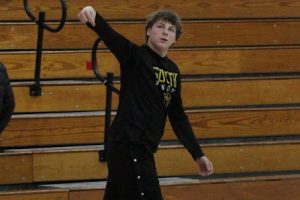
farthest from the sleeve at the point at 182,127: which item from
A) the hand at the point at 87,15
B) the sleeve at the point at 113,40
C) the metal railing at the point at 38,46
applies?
the metal railing at the point at 38,46

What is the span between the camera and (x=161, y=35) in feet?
8.59

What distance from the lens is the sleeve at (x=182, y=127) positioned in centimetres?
272

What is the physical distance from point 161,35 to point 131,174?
23.1 inches

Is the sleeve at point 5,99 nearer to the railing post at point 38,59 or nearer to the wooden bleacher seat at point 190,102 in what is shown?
the wooden bleacher seat at point 190,102

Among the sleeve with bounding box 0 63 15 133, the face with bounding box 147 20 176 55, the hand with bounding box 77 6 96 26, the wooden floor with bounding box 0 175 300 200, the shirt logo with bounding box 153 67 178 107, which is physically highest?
the hand with bounding box 77 6 96 26

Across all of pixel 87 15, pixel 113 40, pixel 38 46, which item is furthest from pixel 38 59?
pixel 87 15

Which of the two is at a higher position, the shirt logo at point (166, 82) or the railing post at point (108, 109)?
the shirt logo at point (166, 82)

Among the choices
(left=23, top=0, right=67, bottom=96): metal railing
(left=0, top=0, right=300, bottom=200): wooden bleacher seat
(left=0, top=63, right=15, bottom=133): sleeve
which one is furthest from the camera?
(left=23, top=0, right=67, bottom=96): metal railing

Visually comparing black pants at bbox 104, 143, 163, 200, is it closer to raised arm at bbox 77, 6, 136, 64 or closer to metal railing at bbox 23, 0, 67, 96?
raised arm at bbox 77, 6, 136, 64

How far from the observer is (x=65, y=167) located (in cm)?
369

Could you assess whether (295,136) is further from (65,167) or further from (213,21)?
(65,167)

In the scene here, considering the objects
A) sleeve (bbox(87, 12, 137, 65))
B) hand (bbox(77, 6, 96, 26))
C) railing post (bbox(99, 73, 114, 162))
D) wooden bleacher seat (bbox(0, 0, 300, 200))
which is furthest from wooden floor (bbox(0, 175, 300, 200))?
hand (bbox(77, 6, 96, 26))

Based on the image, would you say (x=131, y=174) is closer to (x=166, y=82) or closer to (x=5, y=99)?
(x=166, y=82)

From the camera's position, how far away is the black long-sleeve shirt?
8.26ft
